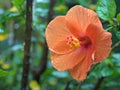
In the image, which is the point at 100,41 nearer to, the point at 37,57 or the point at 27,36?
the point at 27,36

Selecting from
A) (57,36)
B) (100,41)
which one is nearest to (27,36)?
(57,36)

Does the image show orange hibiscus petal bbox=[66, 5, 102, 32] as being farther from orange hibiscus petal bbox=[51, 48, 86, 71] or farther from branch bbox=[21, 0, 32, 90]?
branch bbox=[21, 0, 32, 90]

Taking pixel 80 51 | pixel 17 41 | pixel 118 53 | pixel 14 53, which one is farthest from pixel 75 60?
pixel 17 41

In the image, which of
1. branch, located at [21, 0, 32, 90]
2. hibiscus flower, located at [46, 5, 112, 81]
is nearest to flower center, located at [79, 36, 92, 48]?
hibiscus flower, located at [46, 5, 112, 81]

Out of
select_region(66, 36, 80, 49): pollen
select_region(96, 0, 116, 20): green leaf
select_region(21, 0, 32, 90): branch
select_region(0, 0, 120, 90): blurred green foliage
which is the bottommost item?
select_region(0, 0, 120, 90): blurred green foliage

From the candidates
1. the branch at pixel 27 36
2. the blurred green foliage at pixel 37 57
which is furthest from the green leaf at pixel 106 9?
the branch at pixel 27 36

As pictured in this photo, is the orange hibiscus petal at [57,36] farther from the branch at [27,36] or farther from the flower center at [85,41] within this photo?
the branch at [27,36]
